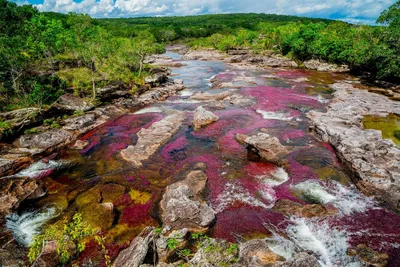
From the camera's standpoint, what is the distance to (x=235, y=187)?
20609 mm

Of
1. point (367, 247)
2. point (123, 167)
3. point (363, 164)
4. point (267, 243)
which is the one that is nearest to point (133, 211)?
point (123, 167)

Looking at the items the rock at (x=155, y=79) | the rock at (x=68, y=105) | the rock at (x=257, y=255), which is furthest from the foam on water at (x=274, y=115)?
the rock at (x=155, y=79)

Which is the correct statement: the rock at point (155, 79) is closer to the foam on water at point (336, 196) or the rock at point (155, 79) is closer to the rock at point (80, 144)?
the rock at point (80, 144)

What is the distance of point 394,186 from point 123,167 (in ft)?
76.2

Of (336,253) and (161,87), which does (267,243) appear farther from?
(161,87)

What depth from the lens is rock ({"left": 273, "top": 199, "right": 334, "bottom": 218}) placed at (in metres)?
16.7

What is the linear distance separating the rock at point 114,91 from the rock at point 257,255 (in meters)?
38.6

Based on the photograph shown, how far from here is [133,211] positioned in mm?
18547

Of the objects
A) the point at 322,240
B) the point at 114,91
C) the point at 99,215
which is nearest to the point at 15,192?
the point at 99,215

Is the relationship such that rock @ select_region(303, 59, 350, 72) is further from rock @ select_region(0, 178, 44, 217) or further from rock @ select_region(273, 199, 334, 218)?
rock @ select_region(0, 178, 44, 217)

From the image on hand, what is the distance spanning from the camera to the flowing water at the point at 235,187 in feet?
50.1

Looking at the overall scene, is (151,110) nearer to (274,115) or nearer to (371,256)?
(274,115)

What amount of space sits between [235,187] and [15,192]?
1826 cm

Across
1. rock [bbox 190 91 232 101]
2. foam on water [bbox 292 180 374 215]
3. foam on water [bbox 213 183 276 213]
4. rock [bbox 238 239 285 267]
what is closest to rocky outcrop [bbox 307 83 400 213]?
foam on water [bbox 292 180 374 215]
